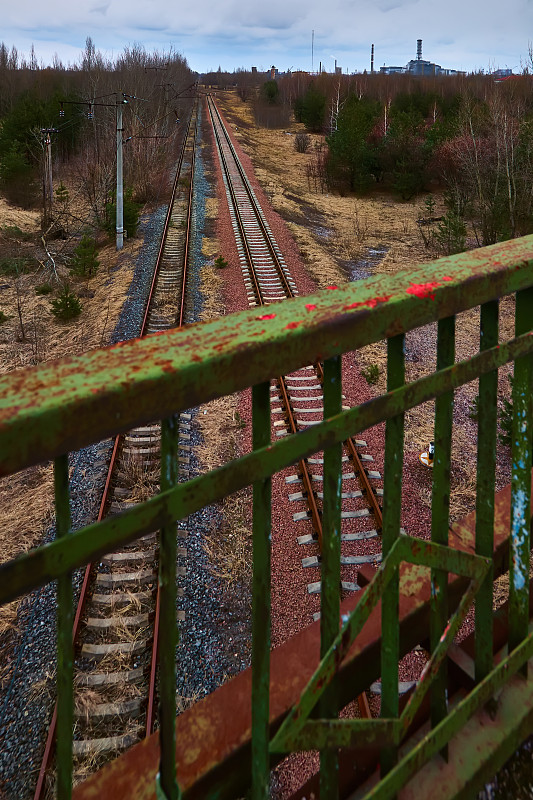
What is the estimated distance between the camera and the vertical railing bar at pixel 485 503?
150 cm

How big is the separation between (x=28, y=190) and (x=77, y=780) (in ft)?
96.3

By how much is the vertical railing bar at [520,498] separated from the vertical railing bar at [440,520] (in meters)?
0.29

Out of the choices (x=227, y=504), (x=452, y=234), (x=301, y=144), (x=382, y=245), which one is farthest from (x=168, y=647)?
(x=301, y=144)

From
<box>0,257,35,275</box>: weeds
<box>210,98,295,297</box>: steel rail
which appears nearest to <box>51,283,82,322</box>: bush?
<box>210,98,295,297</box>: steel rail

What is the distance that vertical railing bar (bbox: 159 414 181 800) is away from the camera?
977 mm

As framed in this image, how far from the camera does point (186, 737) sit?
4.24ft

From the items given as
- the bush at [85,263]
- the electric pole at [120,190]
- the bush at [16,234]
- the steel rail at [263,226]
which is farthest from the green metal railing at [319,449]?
the bush at [16,234]

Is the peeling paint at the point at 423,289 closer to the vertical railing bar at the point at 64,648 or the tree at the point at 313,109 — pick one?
the vertical railing bar at the point at 64,648

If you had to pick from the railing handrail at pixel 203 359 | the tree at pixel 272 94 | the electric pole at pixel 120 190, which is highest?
the tree at pixel 272 94

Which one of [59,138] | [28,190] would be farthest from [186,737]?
[59,138]

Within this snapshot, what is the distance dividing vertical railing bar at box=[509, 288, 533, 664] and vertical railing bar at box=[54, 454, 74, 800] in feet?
3.95

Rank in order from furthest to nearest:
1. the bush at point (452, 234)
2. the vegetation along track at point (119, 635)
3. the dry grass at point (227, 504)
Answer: the bush at point (452, 234)
the dry grass at point (227, 504)
the vegetation along track at point (119, 635)

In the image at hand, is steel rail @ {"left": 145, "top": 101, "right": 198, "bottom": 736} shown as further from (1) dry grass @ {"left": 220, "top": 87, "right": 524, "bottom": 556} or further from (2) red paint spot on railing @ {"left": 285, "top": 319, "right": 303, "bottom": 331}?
(1) dry grass @ {"left": 220, "top": 87, "right": 524, "bottom": 556}

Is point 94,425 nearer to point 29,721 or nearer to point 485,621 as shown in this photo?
point 485,621
